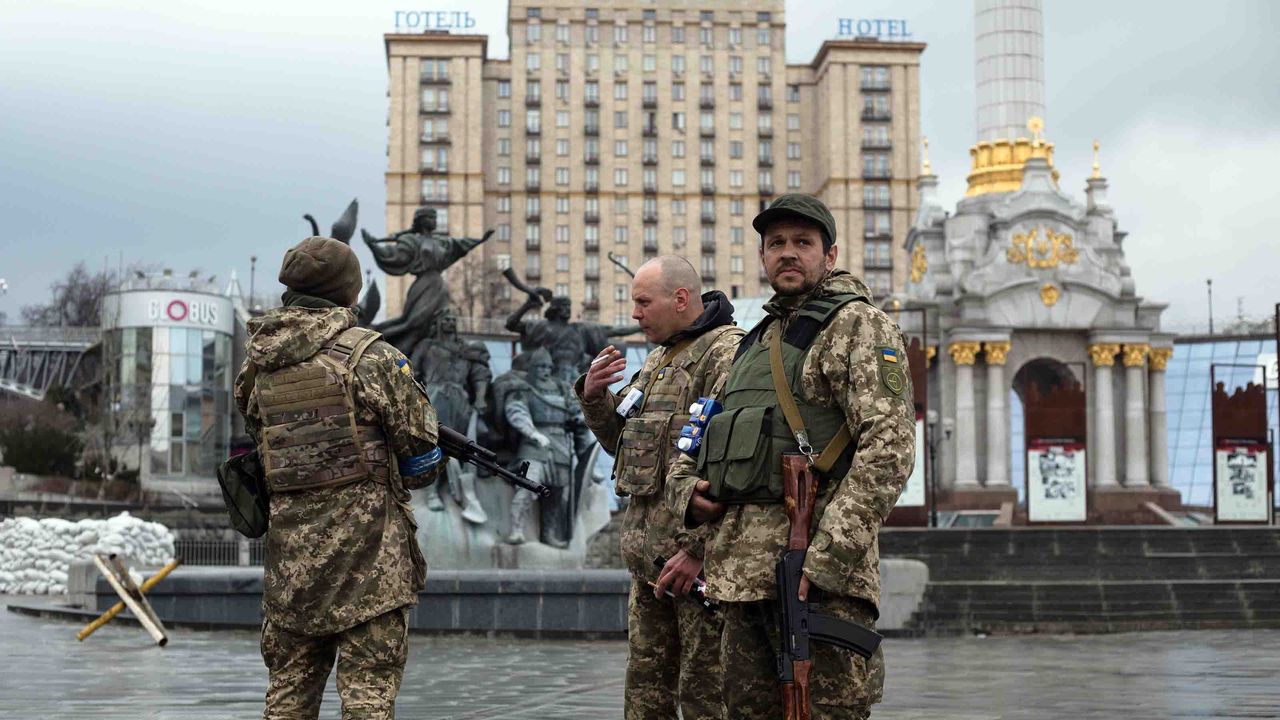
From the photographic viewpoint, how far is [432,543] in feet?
69.0

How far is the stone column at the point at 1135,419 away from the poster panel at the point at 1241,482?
21.0m

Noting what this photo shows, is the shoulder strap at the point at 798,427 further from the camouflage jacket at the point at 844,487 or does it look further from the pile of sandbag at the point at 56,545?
the pile of sandbag at the point at 56,545

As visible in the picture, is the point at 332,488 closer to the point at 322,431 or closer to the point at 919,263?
the point at 322,431

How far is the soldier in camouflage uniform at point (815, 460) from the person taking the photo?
5207 millimetres

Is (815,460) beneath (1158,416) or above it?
beneath

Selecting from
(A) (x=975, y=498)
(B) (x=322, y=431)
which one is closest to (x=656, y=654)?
(B) (x=322, y=431)

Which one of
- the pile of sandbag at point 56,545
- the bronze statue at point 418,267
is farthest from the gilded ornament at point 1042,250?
the bronze statue at point 418,267

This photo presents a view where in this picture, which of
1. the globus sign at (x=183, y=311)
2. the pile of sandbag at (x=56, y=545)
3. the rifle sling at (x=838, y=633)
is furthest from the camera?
the globus sign at (x=183, y=311)

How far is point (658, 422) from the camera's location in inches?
268

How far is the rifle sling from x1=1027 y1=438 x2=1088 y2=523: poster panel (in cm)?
2954

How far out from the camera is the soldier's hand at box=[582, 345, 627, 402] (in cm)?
678

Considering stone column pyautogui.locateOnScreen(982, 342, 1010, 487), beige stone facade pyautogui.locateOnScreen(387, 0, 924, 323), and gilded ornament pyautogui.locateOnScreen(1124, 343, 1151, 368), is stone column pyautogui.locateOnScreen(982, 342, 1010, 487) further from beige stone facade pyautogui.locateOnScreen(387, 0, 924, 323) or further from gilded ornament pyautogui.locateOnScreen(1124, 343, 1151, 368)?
beige stone facade pyautogui.locateOnScreen(387, 0, 924, 323)

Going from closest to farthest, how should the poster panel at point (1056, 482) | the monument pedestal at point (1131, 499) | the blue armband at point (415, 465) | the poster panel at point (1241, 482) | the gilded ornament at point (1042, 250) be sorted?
the blue armband at point (415, 465) → the poster panel at point (1056, 482) → the poster panel at point (1241, 482) → the monument pedestal at point (1131, 499) → the gilded ornament at point (1042, 250)

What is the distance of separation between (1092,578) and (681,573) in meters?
22.6
